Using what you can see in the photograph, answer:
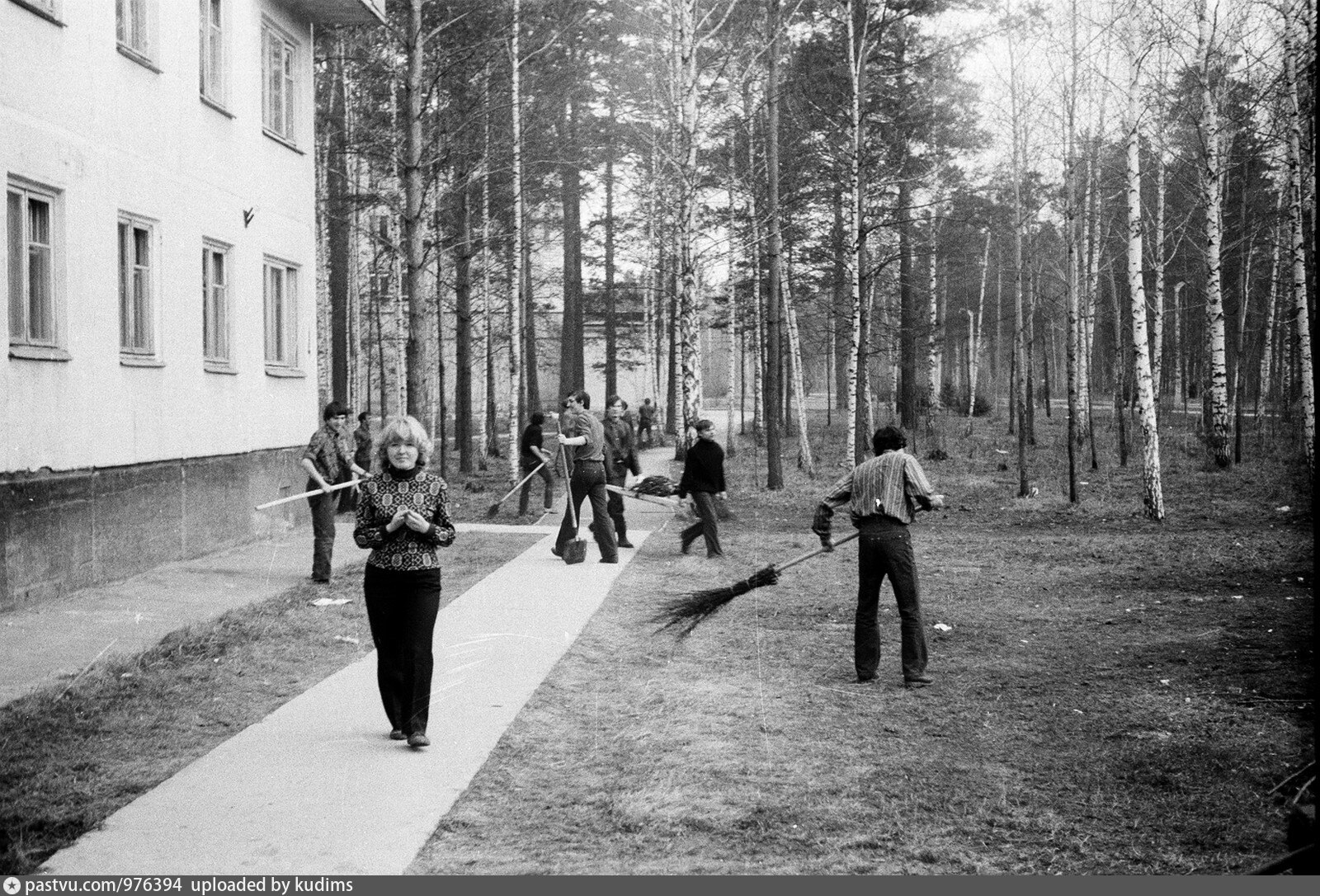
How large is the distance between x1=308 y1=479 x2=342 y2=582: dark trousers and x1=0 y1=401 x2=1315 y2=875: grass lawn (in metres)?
0.65

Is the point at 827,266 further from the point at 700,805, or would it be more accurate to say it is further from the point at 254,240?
→ the point at 700,805

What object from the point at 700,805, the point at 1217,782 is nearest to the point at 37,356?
the point at 700,805

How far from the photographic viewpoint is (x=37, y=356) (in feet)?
38.7

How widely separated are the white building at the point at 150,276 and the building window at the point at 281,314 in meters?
0.04

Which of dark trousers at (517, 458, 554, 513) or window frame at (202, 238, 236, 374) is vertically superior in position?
window frame at (202, 238, 236, 374)

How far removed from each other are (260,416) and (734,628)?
9.31 metres

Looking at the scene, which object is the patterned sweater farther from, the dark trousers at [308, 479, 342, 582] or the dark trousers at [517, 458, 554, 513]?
the dark trousers at [517, 458, 554, 513]

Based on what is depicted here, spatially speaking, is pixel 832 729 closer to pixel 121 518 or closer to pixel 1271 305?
pixel 121 518

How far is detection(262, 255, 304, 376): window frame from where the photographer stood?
18953mm

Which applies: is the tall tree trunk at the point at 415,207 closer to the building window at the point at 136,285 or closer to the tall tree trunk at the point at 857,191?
the building window at the point at 136,285

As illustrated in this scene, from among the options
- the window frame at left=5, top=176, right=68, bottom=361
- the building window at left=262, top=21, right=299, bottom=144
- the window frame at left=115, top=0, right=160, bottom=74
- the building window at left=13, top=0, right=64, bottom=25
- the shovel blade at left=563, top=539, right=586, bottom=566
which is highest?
the building window at left=262, top=21, right=299, bottom=144

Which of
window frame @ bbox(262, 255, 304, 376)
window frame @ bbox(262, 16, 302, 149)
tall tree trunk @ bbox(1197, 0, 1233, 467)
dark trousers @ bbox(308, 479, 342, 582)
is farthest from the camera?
tall tree trunk @ bbox(1197, 0, 1233, 467)

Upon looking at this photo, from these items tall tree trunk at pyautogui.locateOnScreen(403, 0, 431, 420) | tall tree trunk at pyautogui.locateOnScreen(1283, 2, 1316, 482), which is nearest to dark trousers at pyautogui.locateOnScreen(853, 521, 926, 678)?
tall tree trunk at pyautogui.locateOnScreen(1283, 2, 1316, 482)

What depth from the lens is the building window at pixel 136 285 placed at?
14133 mm
